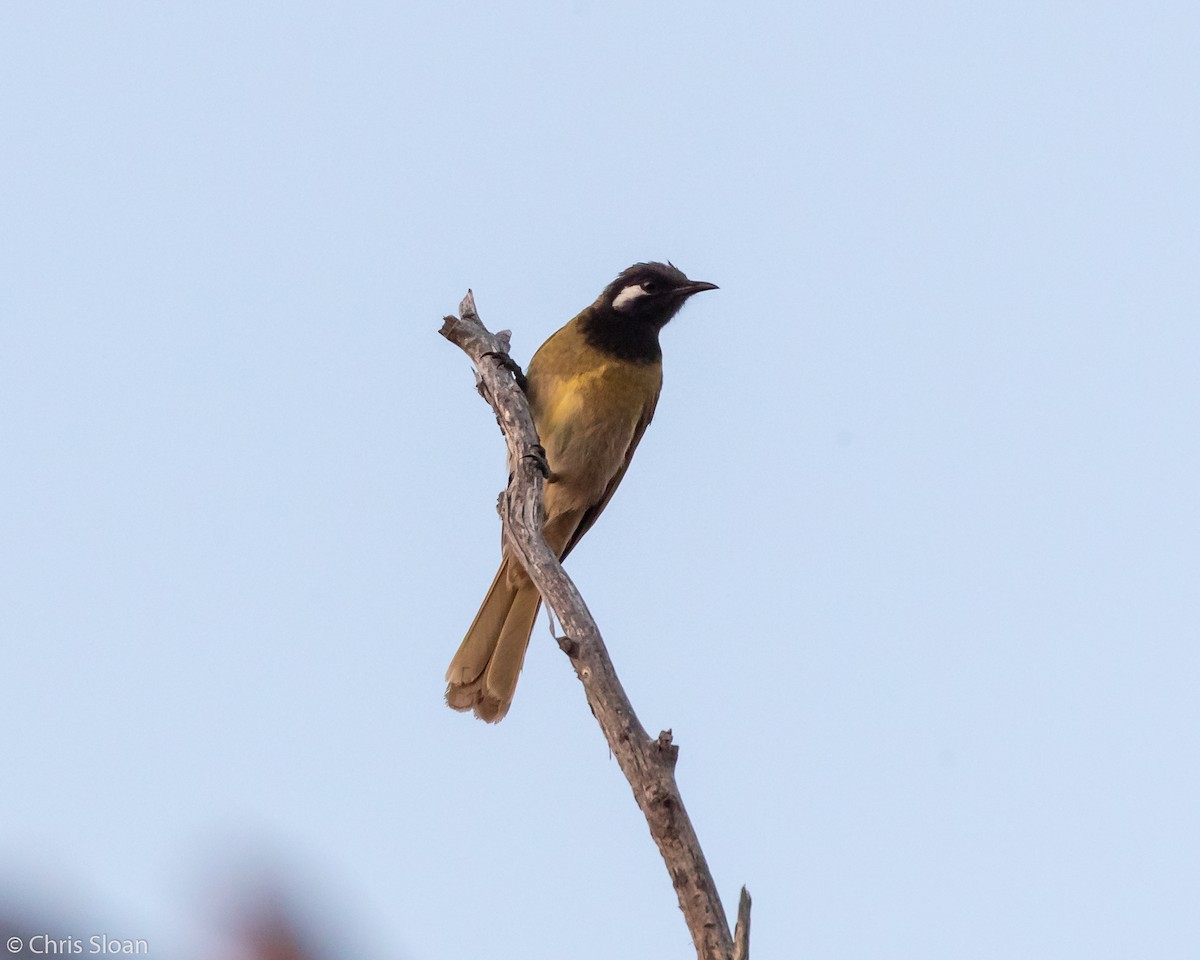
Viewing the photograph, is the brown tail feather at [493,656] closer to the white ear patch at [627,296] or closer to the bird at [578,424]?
the bird at [578,424]

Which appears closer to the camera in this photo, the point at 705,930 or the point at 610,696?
the point at 705,930

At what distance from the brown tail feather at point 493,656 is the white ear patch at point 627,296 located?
2.19m

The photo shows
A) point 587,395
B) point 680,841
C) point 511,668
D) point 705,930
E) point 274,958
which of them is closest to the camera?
point 274,958

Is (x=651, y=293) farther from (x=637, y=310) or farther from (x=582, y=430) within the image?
(x=582, y=430)

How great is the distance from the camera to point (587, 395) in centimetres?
814

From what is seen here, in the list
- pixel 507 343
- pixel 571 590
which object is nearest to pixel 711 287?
pixel 507 343

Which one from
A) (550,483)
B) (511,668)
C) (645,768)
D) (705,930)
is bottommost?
(705,930)

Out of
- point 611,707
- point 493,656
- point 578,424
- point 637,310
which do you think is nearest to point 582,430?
point 578,424

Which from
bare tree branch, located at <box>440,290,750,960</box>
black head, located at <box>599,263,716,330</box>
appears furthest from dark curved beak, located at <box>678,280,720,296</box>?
bare tree branch, located at <box>440,290,750,960</box>

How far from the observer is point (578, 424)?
26.7 feet

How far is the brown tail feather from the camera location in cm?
720

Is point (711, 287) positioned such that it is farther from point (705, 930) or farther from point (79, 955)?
point (79, 955)

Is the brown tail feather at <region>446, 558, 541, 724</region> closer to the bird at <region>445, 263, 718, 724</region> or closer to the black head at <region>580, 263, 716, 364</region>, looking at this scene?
the bird at <region>445, 263, 718, 724</region>

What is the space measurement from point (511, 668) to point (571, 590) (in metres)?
2.09
